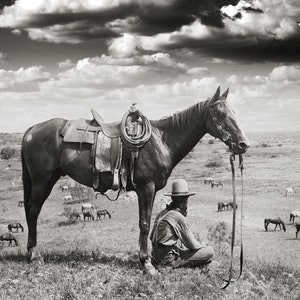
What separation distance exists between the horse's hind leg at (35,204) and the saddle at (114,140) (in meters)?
0.92

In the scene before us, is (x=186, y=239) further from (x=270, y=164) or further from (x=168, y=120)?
(x=270, y=164)

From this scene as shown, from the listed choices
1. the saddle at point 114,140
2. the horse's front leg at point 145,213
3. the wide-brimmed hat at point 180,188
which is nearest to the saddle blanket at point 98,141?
the saddle at point 114,140

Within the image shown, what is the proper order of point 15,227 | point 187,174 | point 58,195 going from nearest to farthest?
point 15,227 → point 58,195 → point 187,174

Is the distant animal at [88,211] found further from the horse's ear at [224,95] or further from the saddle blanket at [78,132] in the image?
the horse's ear at [224,95]

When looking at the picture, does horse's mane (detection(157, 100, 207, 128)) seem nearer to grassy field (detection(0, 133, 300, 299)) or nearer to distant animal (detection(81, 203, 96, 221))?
grassy field (detection(0, 133, 300, 299))

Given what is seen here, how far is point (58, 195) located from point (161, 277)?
33.7 m

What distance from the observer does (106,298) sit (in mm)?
6715

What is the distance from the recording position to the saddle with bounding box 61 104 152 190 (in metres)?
7.84

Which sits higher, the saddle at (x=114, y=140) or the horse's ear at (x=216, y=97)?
the horse's ear at (x=216, y=97)

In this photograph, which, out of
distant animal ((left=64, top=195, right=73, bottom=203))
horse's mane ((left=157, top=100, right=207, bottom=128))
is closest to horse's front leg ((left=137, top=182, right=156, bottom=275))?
horse's mane ((left=157, top=100, right=207, bottom=128))

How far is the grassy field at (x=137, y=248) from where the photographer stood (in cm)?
705

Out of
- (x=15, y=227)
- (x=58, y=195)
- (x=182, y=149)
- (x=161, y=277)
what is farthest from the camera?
(x=58, y=195)

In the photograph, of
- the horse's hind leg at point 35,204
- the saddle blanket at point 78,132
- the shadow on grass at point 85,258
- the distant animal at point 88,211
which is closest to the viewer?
the saddle blanket at point 78,132

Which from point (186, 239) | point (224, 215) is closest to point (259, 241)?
point (224, 215)
